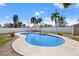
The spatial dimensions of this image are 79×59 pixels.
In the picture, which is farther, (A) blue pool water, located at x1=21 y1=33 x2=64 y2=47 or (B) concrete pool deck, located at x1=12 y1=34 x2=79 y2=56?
(A) blue pool water, located at x1=21 y1=33 x2=64 y2=47

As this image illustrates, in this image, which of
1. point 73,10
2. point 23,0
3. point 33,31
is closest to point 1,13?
point 23,0

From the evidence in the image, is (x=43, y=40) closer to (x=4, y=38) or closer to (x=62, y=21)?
(x=62, y=21)

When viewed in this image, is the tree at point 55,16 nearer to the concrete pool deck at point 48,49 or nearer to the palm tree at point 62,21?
the palm tree at point 62,21

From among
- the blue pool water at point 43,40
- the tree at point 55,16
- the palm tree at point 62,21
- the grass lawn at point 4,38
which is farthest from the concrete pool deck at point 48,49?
the tree at point 55,16

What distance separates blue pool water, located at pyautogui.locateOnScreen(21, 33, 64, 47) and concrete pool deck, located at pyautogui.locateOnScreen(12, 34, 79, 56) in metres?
0.13

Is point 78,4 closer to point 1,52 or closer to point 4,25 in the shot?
point 4,25

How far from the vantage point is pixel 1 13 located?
468 cm

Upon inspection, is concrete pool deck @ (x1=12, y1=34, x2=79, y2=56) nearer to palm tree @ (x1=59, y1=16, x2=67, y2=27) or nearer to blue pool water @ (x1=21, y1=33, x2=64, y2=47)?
blue pool water @ (x1=21, y1=33, x2=64, y2=47)

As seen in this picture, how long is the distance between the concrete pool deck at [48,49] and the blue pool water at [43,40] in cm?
13

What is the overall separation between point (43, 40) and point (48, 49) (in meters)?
0.33

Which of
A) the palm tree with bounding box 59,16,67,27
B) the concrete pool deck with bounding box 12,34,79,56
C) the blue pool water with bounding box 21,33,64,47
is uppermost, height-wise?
the palm tree with bounding box 59,16,67,27

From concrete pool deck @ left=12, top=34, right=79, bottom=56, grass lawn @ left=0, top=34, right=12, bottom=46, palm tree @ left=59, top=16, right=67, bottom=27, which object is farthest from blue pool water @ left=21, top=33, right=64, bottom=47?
grass lawn @ left=0, top=34, right=12, bottom=46

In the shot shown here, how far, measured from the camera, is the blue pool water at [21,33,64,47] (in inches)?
186

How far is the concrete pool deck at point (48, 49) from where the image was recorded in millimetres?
4574
